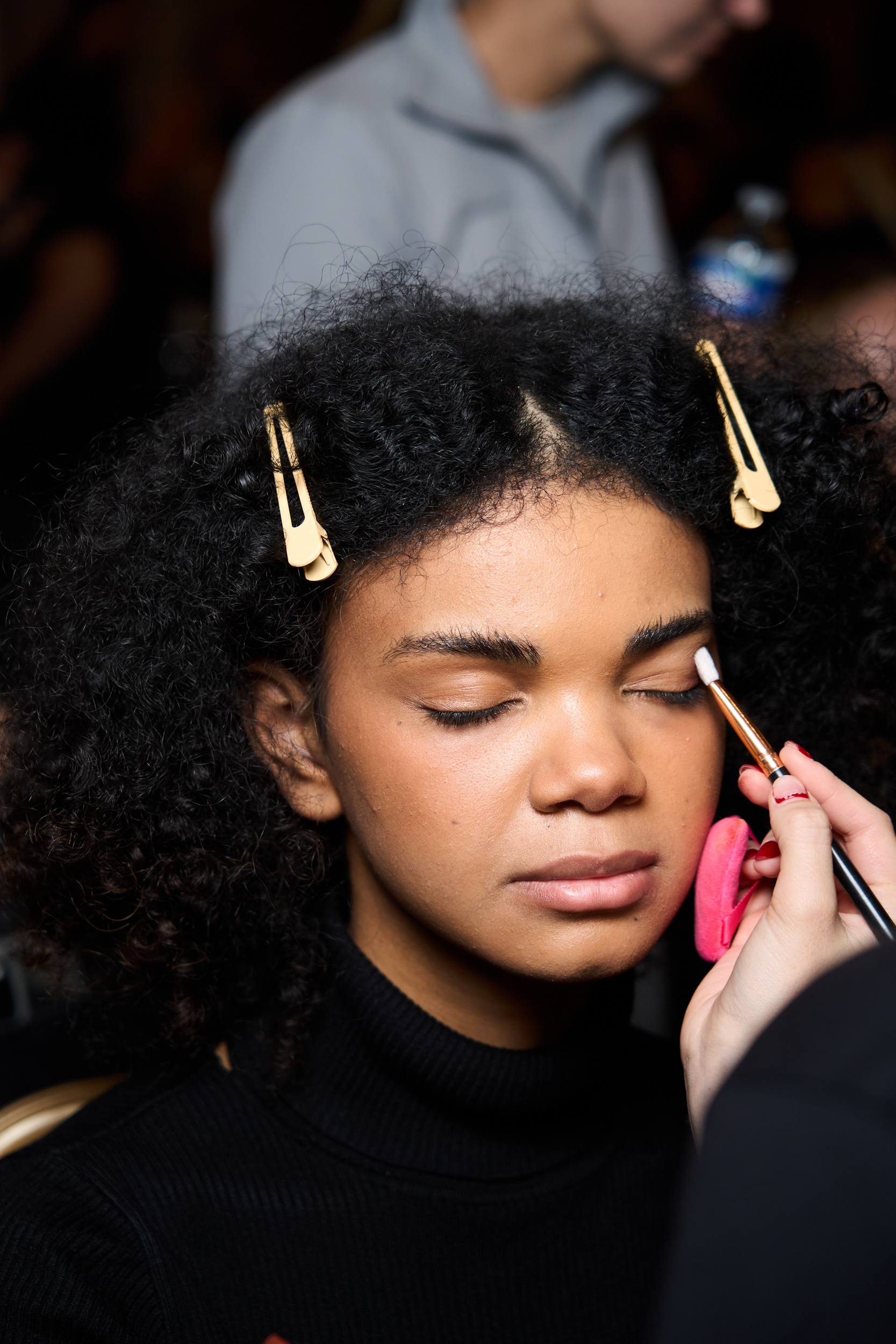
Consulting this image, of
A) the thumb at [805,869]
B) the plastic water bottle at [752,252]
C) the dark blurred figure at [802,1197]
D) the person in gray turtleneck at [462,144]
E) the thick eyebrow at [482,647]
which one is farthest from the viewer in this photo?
the plastic water bottle at [752,252]

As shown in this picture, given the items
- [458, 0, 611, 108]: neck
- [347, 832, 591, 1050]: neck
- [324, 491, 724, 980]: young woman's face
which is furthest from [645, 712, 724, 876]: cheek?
[458, 0, 611, 108]: neck

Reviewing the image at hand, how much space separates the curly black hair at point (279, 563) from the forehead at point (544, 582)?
3 centimetres

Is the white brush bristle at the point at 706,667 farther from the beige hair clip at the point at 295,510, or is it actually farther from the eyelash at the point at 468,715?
the beige hair clip at the point at 295,510

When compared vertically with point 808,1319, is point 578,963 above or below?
below

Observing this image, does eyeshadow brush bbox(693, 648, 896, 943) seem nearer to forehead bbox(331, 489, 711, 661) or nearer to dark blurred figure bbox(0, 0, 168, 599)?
forehead bbox(331, 489, 711, 661)

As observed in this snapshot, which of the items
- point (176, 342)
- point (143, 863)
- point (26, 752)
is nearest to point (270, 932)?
point (143, 863)

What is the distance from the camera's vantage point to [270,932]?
1.12 m

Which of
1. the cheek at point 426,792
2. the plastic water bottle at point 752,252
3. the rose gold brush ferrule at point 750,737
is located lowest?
the plastic water bottle at point 752,252

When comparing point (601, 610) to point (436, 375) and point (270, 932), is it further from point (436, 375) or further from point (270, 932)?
point (270, 932)

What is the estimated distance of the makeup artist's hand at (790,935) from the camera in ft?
2.52

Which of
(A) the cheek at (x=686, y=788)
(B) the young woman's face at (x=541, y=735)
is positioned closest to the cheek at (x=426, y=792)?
(B) the young woman's face at (x=541, y=735)

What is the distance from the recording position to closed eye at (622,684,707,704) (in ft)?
3.05

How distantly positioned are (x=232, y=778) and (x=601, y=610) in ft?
1.30

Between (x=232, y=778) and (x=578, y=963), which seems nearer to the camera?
(x=578, y=963)
